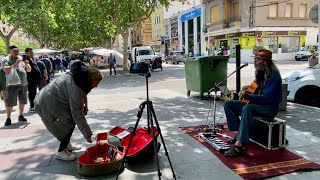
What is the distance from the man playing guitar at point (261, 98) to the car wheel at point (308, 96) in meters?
→ 3.78

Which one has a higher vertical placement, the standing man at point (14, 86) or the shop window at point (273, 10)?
the shop window at point (273, 10)

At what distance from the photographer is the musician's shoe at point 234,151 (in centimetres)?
466

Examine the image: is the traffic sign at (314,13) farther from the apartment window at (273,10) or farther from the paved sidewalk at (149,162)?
the apartment window at (273,10)

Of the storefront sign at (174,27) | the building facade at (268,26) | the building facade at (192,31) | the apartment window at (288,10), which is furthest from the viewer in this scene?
the storefront sign at (174,27)

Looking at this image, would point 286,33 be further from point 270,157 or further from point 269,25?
point 270,157

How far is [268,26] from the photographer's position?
113 ft

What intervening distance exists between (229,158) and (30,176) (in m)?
2.70

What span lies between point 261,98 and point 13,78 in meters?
5.16

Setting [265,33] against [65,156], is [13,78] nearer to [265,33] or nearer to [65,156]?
[65,156]

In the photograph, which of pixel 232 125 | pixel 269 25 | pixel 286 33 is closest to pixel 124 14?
pixel 269 25

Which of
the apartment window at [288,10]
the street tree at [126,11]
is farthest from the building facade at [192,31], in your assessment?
the street tree at [126,11]

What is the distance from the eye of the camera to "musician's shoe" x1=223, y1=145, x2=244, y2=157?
466 centimetres

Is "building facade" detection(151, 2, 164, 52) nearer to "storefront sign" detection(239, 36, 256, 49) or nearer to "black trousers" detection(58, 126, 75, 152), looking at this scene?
"storefront sign" detection(239, 36, 256, 49)

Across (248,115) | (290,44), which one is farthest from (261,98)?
(290,44)
